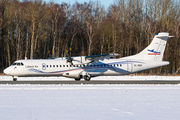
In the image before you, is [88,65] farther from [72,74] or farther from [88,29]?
[88,29]

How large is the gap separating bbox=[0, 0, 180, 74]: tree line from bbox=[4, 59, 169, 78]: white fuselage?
17786 mm

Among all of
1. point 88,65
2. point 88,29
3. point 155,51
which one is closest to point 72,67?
point 88,65

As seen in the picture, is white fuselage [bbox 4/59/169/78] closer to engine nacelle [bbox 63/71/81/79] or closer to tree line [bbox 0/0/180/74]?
engine nacelle [bbox 63/71/81/79]

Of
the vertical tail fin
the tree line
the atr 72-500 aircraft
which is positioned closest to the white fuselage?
the atr 72-500 aircraft

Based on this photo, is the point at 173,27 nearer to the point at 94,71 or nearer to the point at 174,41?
the point at 174,41

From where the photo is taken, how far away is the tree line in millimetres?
46531

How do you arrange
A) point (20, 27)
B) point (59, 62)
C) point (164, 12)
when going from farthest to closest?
1. point (164, 12)
2. point (20, 27)
3. point (59, 62)

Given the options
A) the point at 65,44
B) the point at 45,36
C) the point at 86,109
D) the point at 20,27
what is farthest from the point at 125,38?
the point at 86,109

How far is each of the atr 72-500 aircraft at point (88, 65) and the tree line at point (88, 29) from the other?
16.7 meters

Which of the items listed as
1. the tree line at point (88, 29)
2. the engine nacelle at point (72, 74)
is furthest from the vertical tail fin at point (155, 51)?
the tree line at point (88, 29)

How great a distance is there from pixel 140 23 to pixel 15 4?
2585 cm

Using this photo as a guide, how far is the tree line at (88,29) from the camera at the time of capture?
46.5m

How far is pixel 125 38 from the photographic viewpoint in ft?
165

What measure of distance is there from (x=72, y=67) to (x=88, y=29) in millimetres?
23758
